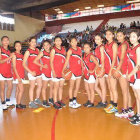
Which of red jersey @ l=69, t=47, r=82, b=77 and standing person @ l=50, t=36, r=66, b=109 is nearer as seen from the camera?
standing person @ l=50, t=36, r=66, b=109

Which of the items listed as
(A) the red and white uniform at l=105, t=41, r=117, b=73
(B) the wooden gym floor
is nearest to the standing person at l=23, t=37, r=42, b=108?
(B) the wooden gym floor


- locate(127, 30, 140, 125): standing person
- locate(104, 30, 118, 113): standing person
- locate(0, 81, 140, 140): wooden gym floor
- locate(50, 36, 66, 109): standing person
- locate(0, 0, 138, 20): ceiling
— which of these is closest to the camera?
locate(0, 81, 140, 140): wooden gym floor

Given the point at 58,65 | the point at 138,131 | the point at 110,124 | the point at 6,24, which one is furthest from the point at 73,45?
the point at 6,24

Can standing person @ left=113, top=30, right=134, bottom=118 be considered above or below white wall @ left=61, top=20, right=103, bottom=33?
below

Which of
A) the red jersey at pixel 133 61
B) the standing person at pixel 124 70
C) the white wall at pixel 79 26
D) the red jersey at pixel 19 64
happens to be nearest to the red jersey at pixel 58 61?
the red jersey at pixel 19 64

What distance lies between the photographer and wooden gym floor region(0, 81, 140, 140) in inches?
100

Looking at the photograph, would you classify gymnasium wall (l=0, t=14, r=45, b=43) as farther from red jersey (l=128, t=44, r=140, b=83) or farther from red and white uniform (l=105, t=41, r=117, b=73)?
red jersey (l=128, t=44, r=140, b=83)

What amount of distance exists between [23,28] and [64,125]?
18.4m

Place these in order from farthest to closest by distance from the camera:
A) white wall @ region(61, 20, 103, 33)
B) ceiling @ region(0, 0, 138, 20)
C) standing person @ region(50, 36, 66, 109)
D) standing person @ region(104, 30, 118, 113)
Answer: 1. white wall @ region(61, 20, 103, 33)
2. ceiling @ region(0, 0, 138, 20)
3. standing person @ region(50, 36, 66, 109)
4. standing person @ region(104, 30, 118, 113)

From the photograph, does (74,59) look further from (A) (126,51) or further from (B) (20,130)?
(B) (20,130)

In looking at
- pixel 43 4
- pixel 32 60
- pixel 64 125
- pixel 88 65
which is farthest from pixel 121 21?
pixel 64 125

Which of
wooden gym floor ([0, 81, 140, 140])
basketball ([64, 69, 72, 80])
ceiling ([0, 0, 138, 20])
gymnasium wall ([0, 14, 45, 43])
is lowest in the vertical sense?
wooden gym floor ([0, 81, 140, 140])

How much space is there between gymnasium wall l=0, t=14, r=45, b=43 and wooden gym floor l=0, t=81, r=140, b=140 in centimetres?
1516

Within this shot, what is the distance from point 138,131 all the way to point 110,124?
448 mm
